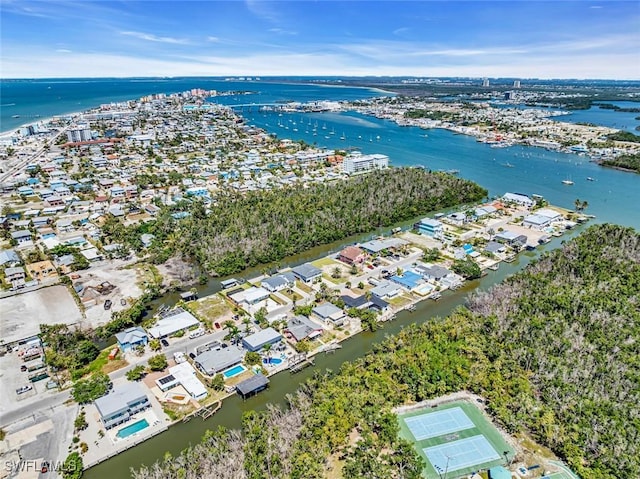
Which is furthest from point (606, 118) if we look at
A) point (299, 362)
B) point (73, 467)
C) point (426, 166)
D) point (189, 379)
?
point (73, 467)

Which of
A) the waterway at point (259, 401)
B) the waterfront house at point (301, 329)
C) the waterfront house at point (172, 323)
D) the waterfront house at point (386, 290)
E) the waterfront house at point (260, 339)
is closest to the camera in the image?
the waterway at point (259, 401)

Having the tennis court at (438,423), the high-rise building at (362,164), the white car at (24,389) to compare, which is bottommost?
the white car at (24,389)

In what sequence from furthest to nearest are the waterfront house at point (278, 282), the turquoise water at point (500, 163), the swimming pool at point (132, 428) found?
the turquoise water at point (500, 163), the waterfront house at point (278, 282), the swimming pool at point (132, 428)

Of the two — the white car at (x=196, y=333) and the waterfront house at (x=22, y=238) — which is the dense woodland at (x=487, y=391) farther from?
the waterfront house at (x=22, y=238)

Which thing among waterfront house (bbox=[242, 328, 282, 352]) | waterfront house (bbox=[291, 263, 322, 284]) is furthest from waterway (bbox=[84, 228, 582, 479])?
waterfront house (bbox=[291, 263, 322, 284])

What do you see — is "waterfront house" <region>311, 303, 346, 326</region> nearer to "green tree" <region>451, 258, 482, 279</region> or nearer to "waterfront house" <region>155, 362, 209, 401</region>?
"waterfront house" <region>155, 362, 209, 401</region>

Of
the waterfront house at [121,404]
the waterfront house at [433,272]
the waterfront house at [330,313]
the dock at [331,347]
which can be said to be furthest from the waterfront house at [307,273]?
the waterfront house at [121,404]
